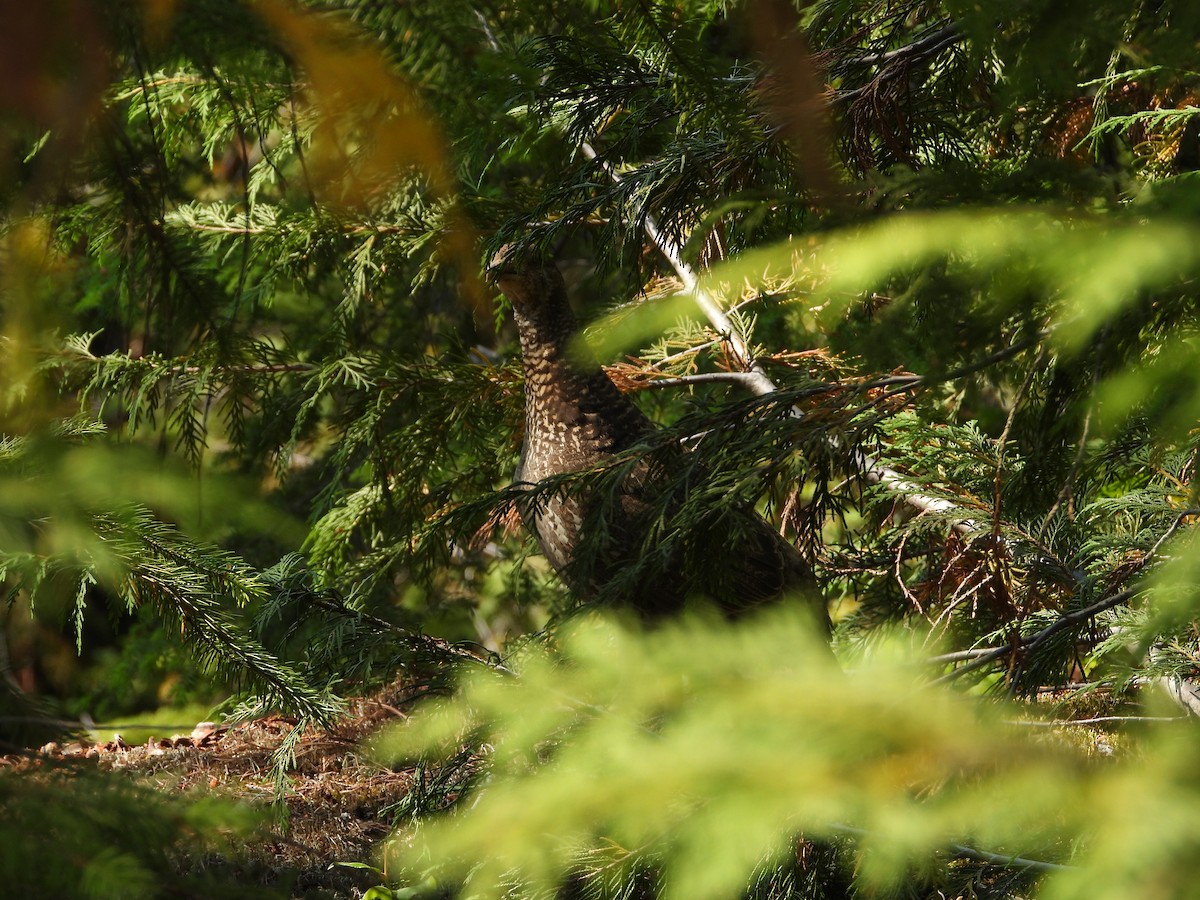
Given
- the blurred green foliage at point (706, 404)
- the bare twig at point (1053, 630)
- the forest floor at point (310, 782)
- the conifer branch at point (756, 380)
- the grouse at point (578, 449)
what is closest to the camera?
the blurred green foliage at point (706, 404)

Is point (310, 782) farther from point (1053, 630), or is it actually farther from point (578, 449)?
point (1053, 630)

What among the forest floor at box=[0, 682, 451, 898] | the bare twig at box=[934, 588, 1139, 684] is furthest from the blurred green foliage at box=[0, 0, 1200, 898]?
the forest floor at box=[0, 682, 451, 898]

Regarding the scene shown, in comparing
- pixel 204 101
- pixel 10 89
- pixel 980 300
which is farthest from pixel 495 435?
pixel 10 89

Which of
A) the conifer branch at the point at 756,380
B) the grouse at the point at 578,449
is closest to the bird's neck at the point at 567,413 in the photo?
the grouse at the point at 578,449

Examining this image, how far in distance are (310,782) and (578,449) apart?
130 centimetres

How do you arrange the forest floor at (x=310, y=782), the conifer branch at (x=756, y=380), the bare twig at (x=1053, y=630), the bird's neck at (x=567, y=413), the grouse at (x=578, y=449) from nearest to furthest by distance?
the bare twig at (x=1053, y=630) < the forest floor at (x=310, y=782) < the conifer branch at (x=756, y=380) < the grouse at (x=578, y=449) < the bird's neck at (x=567, y=413)

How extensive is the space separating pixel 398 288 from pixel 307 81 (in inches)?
189

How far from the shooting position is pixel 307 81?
1062mm

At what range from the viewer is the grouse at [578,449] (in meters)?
2.64

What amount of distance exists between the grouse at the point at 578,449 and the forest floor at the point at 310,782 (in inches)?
24.2

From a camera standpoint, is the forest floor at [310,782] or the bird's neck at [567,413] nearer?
the forest floor at [310,782]

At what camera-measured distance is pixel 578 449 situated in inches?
109

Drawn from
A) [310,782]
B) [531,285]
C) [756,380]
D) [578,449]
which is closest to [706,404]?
[578,449]

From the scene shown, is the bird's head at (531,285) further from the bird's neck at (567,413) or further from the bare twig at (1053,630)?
the bare twig at (1053,630)
